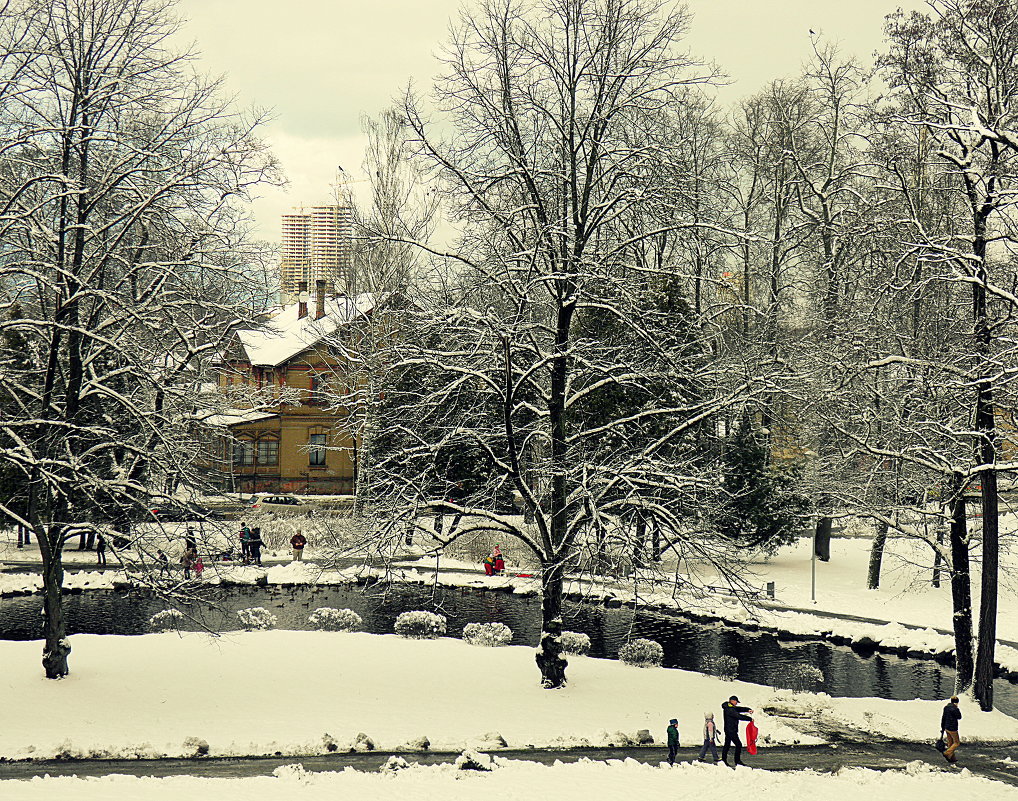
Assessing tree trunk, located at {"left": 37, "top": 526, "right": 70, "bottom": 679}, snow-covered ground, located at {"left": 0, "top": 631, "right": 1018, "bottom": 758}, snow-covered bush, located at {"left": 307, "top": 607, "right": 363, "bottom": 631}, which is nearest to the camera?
snow-covered ground, located at {"left": 0, "top": 631, "right": 1018, "bottom": 758}

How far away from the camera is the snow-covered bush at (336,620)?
24.6 metres

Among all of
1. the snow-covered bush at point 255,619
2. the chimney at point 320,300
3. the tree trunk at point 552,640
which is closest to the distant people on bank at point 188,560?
the snow-covered bush at point 255,619

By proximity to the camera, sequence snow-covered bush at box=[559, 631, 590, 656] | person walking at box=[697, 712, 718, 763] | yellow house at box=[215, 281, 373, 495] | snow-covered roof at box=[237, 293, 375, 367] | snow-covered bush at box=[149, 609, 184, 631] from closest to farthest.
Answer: person walking at box=[697, 712, 718, 763]
snow-covered bush at box=[559, 631, 590, 656]
snow-covered bush at box=[149, 609, 184, 631]
snow-covered roof at box=[237, 293, 375, 367]
yellow house at box=[215, 281, 373, 495]

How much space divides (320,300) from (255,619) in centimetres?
3755

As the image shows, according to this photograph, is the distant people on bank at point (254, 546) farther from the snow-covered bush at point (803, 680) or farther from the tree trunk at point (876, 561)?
the tree trunk at point (876, 561)

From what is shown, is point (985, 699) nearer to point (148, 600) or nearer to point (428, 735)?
point (428, 735)

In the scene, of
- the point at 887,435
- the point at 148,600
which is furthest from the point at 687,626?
the point at 148,600

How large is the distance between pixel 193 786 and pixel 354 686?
18.9 ft

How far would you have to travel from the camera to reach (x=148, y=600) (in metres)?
28.5

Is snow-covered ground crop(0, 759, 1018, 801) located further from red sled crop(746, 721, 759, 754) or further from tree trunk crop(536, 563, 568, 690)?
tree trunk crop(536, 563, 568, 690)

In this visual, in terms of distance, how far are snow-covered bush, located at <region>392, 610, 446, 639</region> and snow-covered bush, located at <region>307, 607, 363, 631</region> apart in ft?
4.24

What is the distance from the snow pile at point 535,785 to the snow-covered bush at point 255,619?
10.8 metres

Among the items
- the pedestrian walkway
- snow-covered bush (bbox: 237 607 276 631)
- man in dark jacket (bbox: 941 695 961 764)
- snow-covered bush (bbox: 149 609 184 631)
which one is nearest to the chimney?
snow-covered bush (bbox: 237 607 276 631)

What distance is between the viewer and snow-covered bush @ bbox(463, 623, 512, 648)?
22922mm
